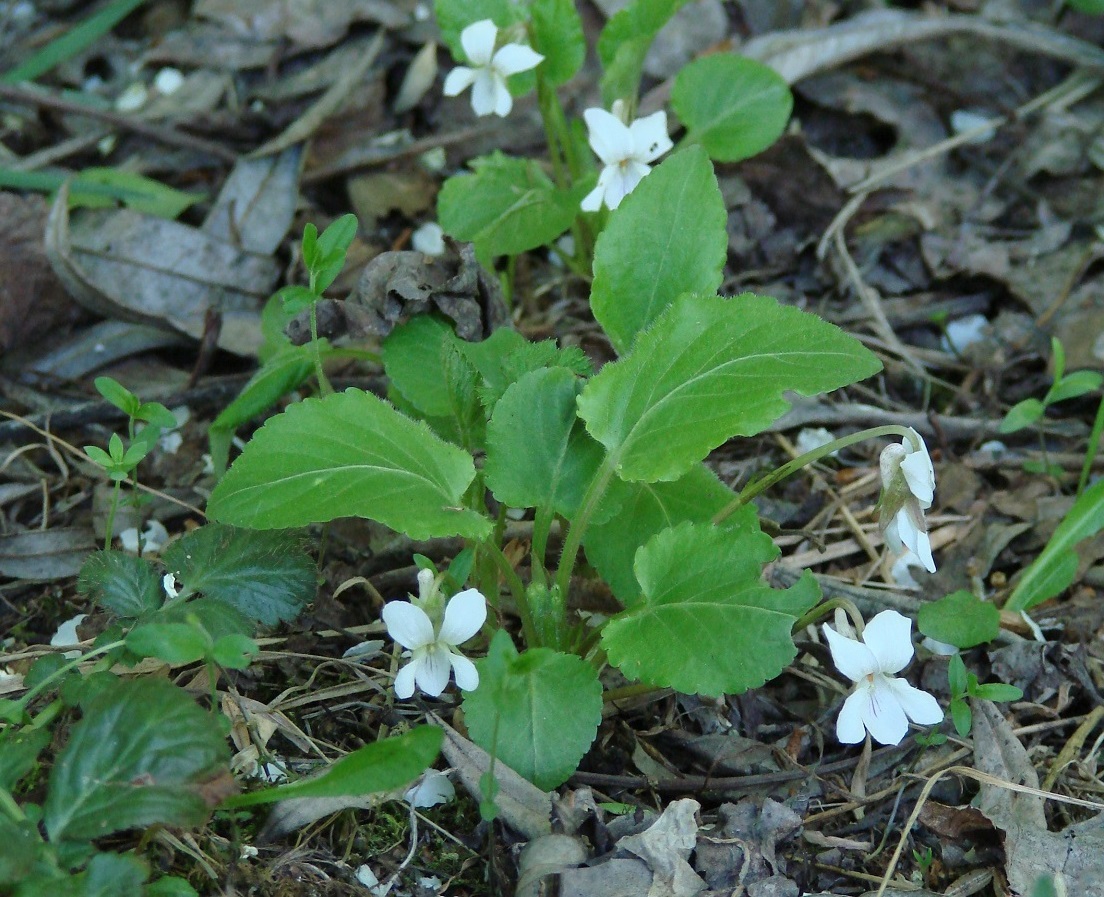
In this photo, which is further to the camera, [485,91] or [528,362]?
[485,91]

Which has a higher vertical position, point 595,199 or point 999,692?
point 595,199

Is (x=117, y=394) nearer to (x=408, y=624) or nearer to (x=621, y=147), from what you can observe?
(x=408, y=624)

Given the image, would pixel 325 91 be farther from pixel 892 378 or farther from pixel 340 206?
pixel 892 378

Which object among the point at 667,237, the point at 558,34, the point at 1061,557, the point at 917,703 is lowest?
the point at 1061,557

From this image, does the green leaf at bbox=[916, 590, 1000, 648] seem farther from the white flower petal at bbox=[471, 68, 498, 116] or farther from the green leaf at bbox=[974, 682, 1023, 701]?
the white flower petal at bbox=[471, 68, 498, 116]

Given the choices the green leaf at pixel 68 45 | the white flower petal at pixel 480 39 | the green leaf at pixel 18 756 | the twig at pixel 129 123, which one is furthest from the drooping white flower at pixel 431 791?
the green leaf at pixel 68 45

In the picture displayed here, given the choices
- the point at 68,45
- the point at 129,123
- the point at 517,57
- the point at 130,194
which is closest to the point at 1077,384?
the point at 517,57

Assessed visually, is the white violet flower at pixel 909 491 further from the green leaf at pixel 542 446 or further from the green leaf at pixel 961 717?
the green leaf at pixel 542 446
